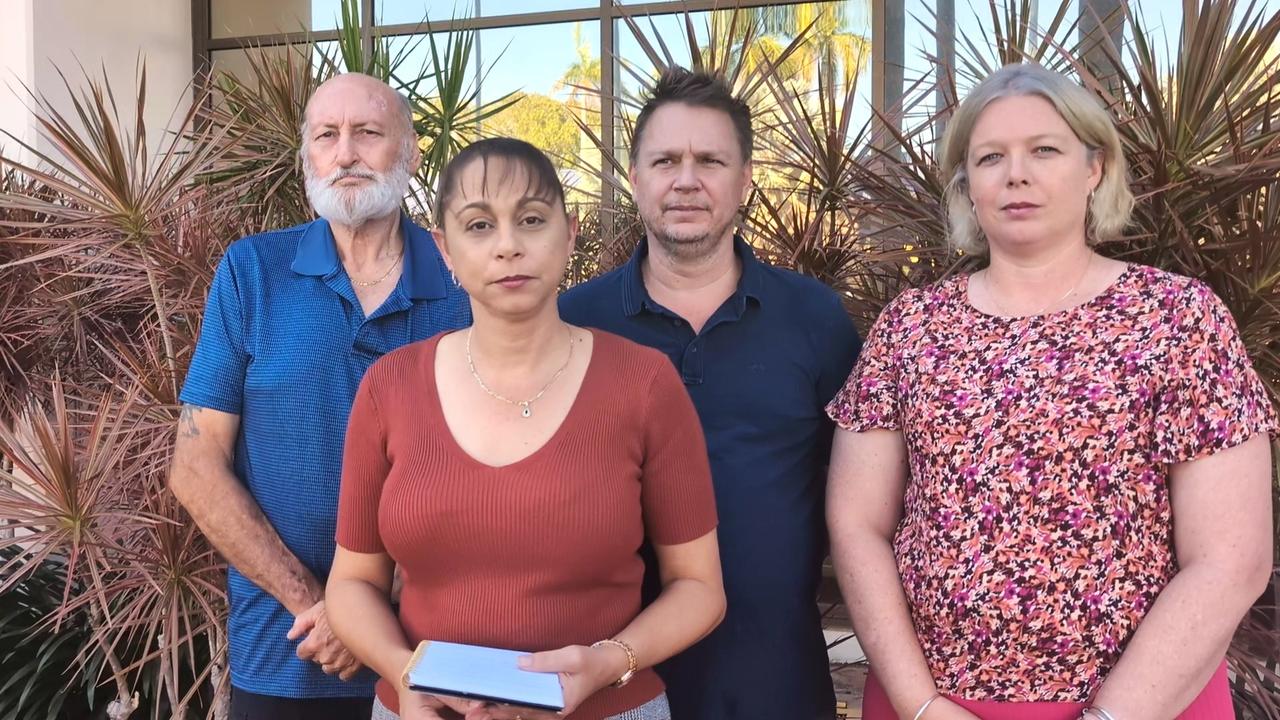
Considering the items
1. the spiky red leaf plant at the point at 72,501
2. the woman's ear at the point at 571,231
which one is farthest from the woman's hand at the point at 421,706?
the spiky red leaf plant at the point at 72,501

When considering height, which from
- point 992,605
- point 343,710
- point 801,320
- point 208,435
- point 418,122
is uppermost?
point 418,122

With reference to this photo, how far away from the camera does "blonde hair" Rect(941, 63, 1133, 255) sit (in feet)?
6.42

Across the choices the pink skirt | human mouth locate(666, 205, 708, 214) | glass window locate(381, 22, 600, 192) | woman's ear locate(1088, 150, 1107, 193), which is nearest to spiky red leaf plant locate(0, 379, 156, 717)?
human mouth locate(666, 205, 708, 214)

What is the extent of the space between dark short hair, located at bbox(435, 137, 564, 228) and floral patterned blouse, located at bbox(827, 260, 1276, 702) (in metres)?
0.83

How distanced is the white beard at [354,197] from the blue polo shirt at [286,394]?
0.12 meters

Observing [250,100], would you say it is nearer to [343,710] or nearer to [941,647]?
[343,710]

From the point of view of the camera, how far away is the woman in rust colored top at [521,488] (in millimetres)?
1610

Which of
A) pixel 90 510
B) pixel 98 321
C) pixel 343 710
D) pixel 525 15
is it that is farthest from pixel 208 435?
pixel 525 15

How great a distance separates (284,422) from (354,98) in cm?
77

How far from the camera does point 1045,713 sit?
6.01ft

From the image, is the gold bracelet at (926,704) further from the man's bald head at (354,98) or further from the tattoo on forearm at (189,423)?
the man's bald head at (354,98)

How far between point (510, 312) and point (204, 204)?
235 centimetres

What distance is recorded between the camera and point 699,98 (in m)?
2.31

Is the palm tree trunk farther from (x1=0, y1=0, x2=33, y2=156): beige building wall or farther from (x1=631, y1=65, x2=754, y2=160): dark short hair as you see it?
(x1=0, y1=0, x2=33, y2=156): beige building wall
